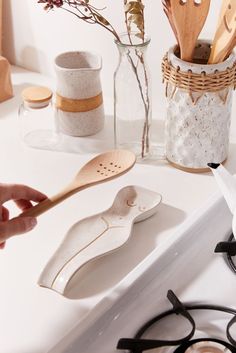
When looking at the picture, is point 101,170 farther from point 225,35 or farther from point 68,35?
point 68,35

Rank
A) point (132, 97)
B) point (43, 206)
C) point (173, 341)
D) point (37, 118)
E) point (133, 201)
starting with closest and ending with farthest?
point (173, 341)
point (43, 206)
point (133, 201)
point (132, 97)
point (37, 118)

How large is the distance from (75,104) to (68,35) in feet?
0.81

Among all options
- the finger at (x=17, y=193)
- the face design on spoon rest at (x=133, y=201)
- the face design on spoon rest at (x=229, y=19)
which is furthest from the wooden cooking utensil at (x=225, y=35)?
the finger at (x=17, y=193)

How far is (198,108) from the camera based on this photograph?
953 mm

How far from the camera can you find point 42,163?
1.06m

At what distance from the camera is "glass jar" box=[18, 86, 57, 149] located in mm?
1086

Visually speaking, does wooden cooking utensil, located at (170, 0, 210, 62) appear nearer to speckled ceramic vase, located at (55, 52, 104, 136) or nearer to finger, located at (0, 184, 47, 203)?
speckled ceramic vase, located at (55, 52, 104, 136)

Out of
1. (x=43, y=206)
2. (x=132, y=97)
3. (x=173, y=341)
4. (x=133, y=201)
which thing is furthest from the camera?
(x=132, y=97)

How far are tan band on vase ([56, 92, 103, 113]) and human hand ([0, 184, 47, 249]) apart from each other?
28 centimetres

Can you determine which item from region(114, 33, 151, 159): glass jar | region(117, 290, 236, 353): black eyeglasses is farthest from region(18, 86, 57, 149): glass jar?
region(117, 290, 236, 353): black eyeglasses

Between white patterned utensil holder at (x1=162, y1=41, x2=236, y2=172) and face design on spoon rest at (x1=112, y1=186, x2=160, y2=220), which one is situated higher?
white patterned utensil holder at (x1=162, y1=41, x2=236, y2=172)

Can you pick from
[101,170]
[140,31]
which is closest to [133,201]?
[101,170]

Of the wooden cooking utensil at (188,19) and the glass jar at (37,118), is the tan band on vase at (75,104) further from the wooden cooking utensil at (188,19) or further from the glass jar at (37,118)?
the wooden cooking utensil at (188,19)

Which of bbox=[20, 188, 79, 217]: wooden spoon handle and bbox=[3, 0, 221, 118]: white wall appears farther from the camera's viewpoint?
bbox=[3, 0, 221, 118]: white wall
